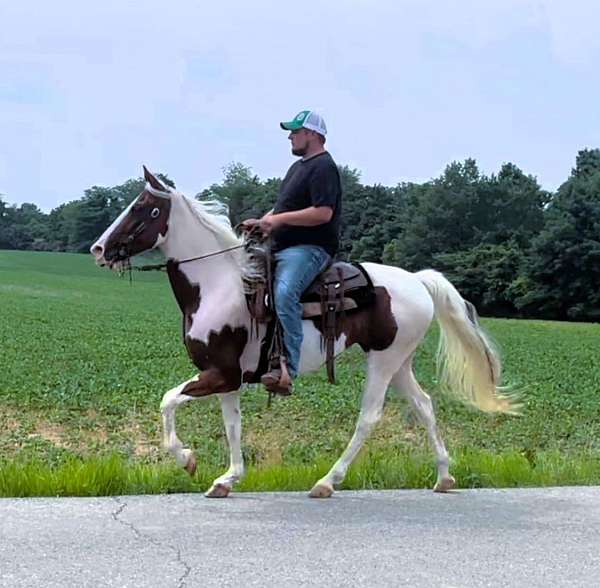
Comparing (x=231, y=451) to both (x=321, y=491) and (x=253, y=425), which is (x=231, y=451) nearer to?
(x=321, y=491)

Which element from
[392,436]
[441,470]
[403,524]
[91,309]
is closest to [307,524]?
[403,524]

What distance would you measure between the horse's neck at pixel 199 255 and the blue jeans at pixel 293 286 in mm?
310

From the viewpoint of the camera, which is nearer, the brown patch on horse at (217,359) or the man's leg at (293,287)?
the brown patch on horse at (217,359)

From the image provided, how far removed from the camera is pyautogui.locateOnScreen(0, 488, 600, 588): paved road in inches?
175

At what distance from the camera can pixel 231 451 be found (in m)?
6.66

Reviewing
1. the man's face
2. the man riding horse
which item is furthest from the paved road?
the man's face

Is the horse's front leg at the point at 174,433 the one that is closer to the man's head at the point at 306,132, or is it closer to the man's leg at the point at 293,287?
the man's leg at the point at 293,287

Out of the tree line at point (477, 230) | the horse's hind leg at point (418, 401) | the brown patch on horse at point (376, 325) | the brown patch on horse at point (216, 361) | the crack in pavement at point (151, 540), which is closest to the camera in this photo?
the crack in pavement at point (151, 540)

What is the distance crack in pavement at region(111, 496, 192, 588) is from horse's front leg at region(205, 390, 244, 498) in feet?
2.28

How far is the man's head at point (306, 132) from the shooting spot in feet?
21.6

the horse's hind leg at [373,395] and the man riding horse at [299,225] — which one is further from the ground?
the man riding horse at [299,225]

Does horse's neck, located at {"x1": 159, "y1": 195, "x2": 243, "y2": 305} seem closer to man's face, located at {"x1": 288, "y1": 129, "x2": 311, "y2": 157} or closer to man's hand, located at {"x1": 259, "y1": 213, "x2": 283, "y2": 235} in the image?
man's hand, located at {"x1": 259, "y1": 213, "x2": 283, "y2": 235}

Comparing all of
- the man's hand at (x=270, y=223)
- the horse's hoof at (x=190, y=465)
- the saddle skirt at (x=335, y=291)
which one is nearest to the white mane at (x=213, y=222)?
the man's hand at (x=270, y=223)

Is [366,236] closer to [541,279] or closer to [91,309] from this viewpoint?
[541,279]
